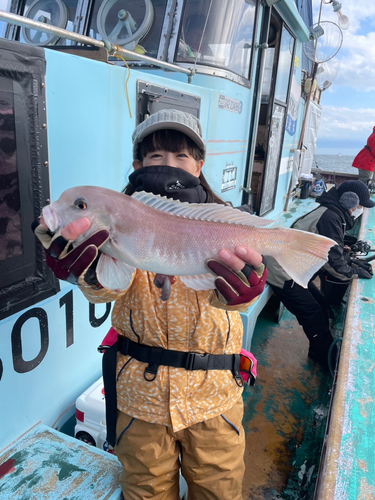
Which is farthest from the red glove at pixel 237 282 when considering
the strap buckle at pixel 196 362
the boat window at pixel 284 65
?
the boat window at pixel 284 65

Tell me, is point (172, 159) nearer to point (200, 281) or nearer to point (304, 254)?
point (200, 281)

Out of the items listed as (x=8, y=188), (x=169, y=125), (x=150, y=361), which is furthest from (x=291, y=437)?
(x=8, y=188)

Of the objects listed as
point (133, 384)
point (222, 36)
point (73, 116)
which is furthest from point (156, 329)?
point (222, 36)

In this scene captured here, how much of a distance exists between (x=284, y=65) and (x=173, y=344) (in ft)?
19.1

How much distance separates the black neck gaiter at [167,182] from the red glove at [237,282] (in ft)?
1.29

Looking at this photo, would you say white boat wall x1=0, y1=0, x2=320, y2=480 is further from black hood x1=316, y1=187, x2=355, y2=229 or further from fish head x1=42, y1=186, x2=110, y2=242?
black hood x1=316, y1=187, x2=355, y2=229

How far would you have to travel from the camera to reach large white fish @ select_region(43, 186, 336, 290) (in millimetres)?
1321

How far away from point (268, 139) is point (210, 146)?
6.82 ft

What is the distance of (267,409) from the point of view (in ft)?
12.2

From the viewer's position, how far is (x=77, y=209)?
51.6 inches

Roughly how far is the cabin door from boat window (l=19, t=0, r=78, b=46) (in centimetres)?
294

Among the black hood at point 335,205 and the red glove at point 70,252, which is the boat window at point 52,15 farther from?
the black hood at point 335,205

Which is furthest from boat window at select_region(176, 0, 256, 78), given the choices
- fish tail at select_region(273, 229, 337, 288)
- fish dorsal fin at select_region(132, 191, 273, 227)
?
fish tail at select_region(273, 229, 337, 288)

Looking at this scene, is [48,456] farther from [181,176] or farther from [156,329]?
[181,176]
